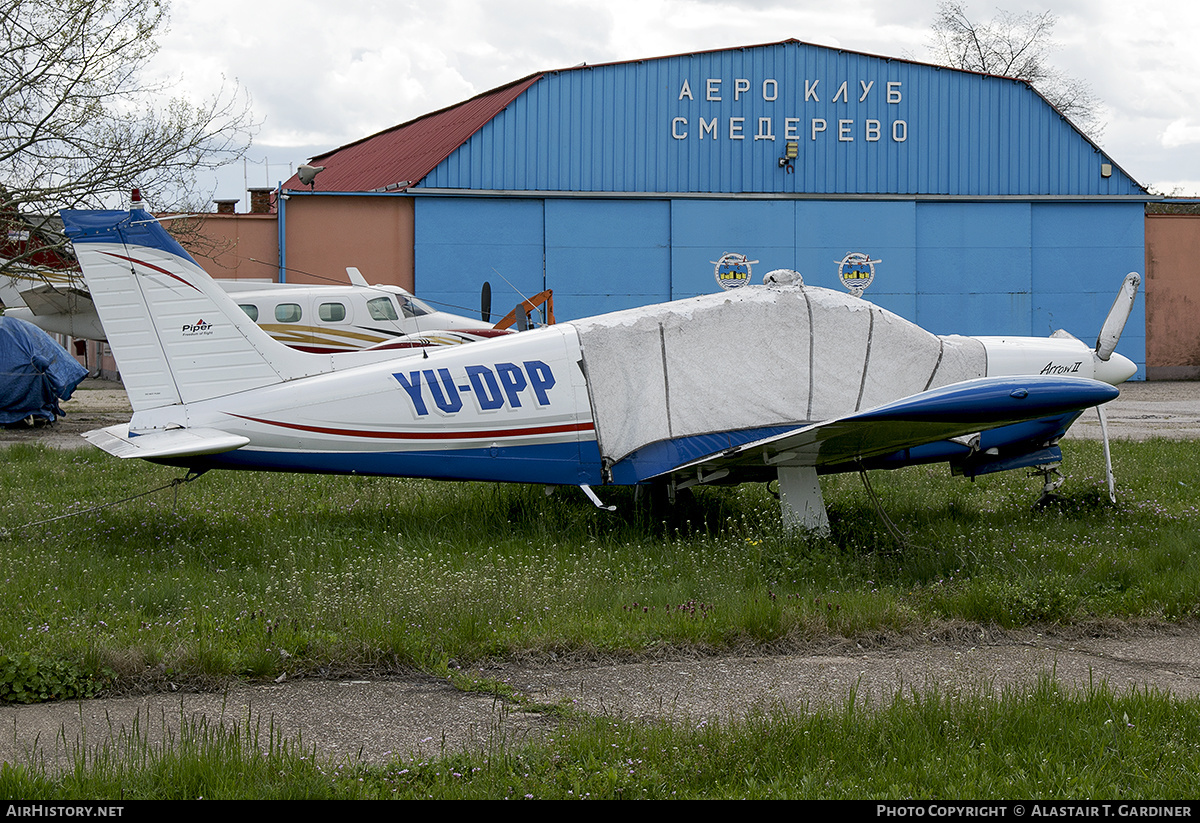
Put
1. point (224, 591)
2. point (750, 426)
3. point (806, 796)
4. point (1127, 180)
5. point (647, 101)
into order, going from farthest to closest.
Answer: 1. point (1127, 180)
2. point (647, 101)
3. point (750, 426)
4. point (224, 591)
5. point (806, 796)

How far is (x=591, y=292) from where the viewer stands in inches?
986

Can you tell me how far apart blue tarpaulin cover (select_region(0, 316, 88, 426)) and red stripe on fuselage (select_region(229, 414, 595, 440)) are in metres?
12.3

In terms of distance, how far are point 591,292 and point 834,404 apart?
58.4 feet

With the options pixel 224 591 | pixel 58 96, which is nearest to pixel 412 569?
pixel 224 591

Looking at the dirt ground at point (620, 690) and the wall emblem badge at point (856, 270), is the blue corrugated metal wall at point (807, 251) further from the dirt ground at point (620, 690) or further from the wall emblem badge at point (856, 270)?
the dirt ground at point (620, 690)

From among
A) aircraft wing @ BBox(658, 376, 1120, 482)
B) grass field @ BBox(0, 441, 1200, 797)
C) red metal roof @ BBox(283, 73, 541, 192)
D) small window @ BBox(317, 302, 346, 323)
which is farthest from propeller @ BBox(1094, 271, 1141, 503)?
red metal roof @ BBox(283, 73, 541, 192)

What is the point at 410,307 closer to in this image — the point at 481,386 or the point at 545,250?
the point at 545,250

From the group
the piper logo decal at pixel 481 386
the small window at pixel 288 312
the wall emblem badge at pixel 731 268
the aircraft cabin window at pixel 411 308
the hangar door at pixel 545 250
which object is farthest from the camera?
the wall emblem badge at pixel 731 268

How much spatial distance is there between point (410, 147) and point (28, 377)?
15.4m

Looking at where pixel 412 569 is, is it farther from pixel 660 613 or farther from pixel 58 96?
pixel 58 96

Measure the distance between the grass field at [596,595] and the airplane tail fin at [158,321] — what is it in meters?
1.18

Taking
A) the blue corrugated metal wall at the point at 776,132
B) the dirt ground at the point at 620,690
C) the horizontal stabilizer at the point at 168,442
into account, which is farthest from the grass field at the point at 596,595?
the blue corrugated metal wall at the point at 776,132

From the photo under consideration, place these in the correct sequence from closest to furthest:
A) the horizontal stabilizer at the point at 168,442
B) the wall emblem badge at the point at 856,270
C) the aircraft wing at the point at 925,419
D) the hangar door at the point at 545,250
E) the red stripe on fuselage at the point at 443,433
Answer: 1. the aircraft wing at the point at 925,419
2. the horizontal stabilizer at the point at 168,442
3. the red stripe on fuselage at the point at 443,433
4. the hangar door at the point at 545,250
5. the wall emblem badge at the point at 856,270

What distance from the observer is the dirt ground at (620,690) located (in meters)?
4.11
